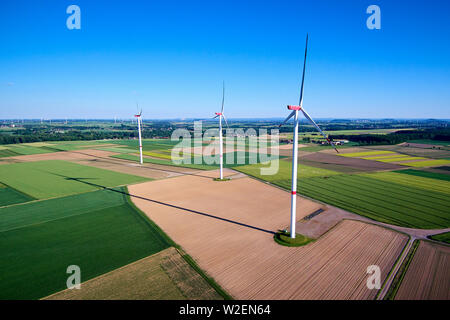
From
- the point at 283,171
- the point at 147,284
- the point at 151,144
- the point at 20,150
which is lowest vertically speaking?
the point at 147,284

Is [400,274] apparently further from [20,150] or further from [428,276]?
[20,150]

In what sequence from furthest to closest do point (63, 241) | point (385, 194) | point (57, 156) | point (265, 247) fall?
point (57, 156) → point (385, 194) → point (63, 241) → point (265, 247)

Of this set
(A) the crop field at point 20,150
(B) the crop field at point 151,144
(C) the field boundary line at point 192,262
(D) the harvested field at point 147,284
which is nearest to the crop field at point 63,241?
(C) the field boundary line at point 192,262

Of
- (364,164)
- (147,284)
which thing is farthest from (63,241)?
(364,164)

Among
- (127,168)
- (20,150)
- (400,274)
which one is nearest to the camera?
(400,274)

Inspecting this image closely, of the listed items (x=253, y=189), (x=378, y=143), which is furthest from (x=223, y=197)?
(x=378, y=143)

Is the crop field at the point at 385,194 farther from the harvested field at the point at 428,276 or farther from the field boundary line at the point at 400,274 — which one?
the field boundary line at the point at 400,274

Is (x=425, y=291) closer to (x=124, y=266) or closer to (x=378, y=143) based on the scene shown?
(x=124, y=266)
